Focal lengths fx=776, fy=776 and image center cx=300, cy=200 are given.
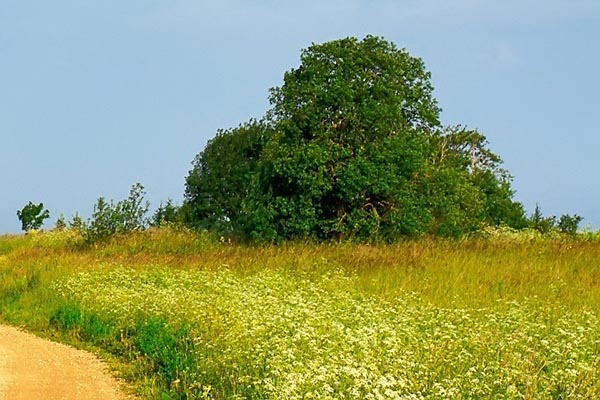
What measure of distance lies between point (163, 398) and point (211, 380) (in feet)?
2.54

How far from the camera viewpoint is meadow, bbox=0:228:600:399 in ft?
25.0

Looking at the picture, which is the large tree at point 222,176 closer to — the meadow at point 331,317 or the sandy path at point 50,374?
the meadow at point 331,317

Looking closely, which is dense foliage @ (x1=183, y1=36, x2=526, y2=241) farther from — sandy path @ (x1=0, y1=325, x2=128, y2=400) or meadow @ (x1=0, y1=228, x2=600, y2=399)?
sandy path @ (x1=0, y1=325, x2=128, y2=400)

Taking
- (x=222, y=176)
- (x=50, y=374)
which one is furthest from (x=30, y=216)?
(x=50, y=374)

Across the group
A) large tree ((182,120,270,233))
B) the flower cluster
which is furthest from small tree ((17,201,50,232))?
the flower cluster

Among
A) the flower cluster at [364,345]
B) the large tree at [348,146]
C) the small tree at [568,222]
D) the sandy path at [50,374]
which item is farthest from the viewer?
the small tree at [568,222]

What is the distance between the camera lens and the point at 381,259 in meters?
20.2

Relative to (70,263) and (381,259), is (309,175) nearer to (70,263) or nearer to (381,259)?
(381,259)

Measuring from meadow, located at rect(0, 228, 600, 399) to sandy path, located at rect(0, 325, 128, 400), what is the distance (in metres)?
0.38

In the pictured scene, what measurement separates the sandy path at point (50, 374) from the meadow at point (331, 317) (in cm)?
38

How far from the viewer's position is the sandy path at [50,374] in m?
10.7

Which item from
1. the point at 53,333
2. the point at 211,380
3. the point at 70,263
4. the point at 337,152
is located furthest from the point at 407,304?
the point at 337,152

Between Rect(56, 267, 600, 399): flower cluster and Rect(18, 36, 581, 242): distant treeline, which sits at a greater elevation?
Rect(18, 36, 581, 242): distant treeline

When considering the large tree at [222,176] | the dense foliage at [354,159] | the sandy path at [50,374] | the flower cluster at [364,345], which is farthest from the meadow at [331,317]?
the large tree at [222,176]
